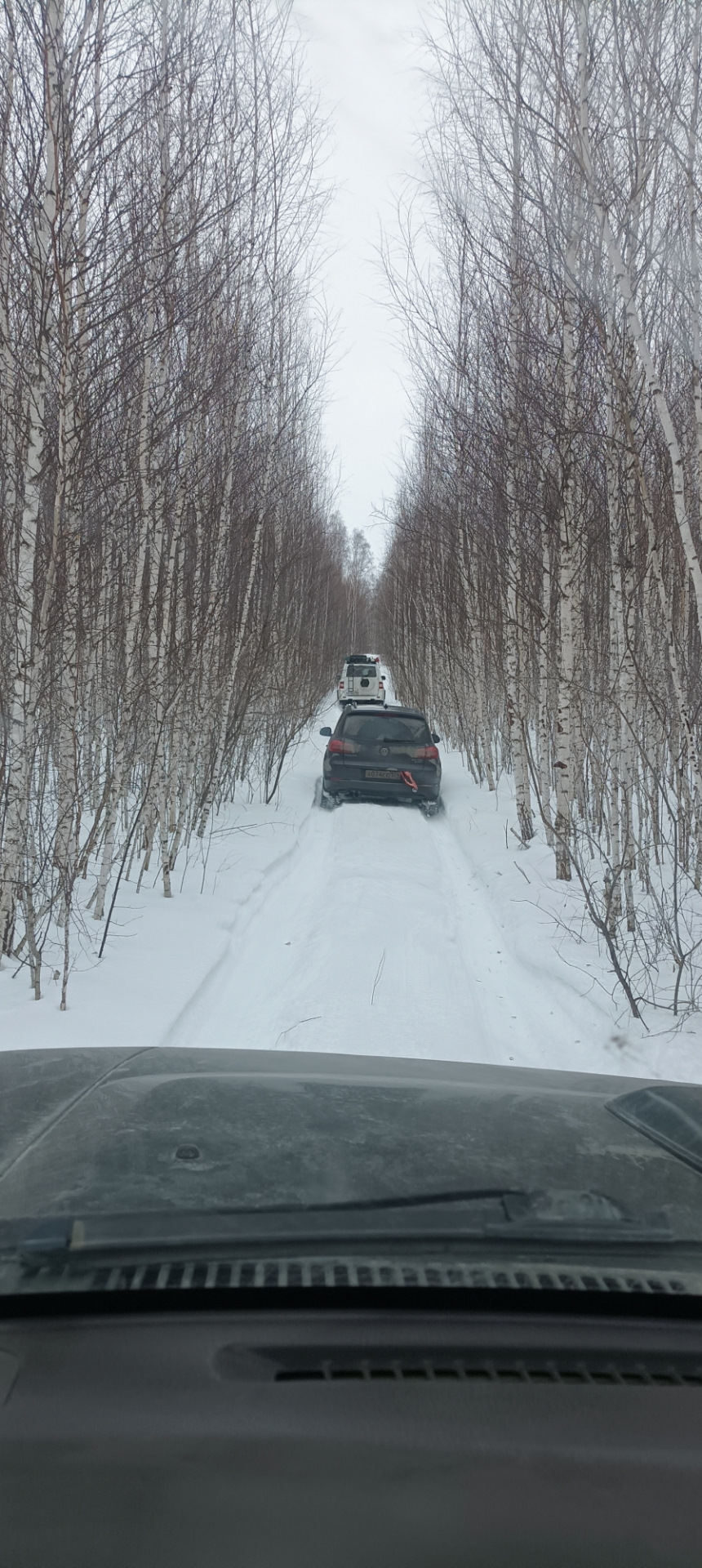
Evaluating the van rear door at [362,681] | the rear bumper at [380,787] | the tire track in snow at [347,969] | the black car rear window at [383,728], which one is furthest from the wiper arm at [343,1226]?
the van rear door at [362,681]

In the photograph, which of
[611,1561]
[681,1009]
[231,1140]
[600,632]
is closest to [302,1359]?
[611,1561]

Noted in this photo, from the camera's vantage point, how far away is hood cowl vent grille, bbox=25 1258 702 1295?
4.03 ft

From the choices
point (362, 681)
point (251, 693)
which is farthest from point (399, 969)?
point (362, 681)

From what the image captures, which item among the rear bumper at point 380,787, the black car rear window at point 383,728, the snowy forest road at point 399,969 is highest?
the black car rear window at point 383,728

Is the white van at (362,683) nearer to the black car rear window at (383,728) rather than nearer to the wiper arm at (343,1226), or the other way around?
the black car rear window at (383,728)

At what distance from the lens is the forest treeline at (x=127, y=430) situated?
5.48 m

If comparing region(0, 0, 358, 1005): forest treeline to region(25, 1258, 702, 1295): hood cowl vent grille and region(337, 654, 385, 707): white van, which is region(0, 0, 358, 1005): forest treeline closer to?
region(25, 1258, 702, 1295): hood cowl vent grille

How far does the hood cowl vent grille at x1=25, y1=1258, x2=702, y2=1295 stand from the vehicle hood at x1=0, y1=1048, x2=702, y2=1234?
0.15 meters

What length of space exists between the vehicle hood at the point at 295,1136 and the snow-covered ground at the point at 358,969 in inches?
124

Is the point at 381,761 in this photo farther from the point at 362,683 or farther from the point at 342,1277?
the point at 362,683

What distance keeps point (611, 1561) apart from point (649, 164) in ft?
25.0

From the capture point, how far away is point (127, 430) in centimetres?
729

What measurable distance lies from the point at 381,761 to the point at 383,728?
1.72ft

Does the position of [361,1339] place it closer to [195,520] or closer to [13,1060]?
[13,1060]
